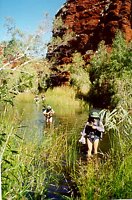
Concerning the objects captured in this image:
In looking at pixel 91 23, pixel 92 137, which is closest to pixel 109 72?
pixel 92 137

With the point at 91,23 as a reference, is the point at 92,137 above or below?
below

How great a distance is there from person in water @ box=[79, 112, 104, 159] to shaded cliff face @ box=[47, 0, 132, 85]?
998 inches

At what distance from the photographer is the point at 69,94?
23.3m

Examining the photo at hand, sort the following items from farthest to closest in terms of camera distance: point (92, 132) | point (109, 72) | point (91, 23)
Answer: point (91, 23), point (109, 72), point (92, 132)

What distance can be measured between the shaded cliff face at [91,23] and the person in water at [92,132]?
25350 millimetres

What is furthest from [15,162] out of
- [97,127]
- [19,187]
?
[97,127]

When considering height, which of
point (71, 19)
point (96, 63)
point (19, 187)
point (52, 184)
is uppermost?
point (71, 19)

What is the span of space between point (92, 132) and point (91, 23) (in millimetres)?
34679

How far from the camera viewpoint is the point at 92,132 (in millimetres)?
6484

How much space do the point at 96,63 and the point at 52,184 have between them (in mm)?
18804

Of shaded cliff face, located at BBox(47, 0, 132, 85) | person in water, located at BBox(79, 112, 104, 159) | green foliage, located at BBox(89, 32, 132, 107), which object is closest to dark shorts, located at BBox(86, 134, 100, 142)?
person in water, located at BBox(79, 112, 104, 159)

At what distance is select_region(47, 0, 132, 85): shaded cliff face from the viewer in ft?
113

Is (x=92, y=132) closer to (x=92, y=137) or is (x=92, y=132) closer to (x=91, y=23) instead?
(x=92, y=137)

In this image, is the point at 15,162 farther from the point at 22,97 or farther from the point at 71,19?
the point at 71,19
